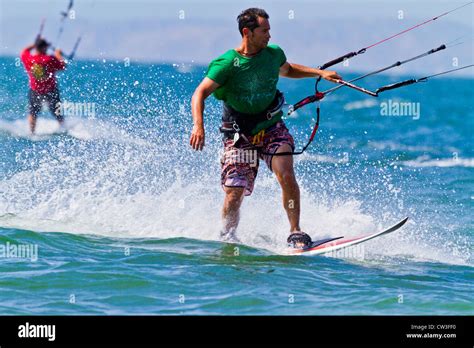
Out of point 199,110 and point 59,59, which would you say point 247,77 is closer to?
point 199,110

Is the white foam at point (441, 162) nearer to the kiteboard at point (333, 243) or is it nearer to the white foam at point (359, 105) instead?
the kiteboard at point (333, 243)

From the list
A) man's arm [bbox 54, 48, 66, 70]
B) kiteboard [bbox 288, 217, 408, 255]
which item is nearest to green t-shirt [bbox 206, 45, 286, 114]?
kiteboard [bbox 288, 217, 408, 255]

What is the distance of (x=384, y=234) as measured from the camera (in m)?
9.18

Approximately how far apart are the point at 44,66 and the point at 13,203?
7.67 metres

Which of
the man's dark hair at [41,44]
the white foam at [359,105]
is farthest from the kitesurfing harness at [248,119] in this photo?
the white foam at [359,105]

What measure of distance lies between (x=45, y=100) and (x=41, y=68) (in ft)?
4.58

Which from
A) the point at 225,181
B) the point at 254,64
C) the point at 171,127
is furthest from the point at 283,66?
the point at 171,127

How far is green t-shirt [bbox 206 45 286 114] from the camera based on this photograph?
336 inches

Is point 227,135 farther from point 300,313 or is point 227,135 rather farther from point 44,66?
point 44,66

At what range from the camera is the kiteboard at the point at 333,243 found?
8.86 m

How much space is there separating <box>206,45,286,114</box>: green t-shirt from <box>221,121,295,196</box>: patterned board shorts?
0.82 ft

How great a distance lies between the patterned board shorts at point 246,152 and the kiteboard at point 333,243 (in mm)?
787

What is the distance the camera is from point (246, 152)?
895cm

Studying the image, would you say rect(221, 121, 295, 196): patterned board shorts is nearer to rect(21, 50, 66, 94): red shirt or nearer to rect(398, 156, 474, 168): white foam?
rect(21, 50, 66, 94): red shirt
